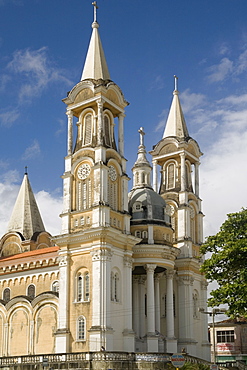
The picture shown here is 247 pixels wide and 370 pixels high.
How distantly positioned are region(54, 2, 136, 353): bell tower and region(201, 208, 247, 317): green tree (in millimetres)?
11402

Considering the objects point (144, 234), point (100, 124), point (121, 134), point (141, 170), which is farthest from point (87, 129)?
point (144, 234)

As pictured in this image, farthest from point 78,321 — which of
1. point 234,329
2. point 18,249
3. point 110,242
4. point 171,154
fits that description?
point 234,329

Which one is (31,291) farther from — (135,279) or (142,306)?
(142,306)

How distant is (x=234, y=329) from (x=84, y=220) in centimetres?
3369

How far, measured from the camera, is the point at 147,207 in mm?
52719

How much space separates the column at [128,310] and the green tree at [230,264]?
1219 centimetres

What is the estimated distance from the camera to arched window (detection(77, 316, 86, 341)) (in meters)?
44.5

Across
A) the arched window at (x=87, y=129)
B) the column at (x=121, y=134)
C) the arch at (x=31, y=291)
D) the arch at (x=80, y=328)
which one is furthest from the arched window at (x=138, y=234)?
the arch at (x=31, y=291)

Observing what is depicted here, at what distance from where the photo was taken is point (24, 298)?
49.8 meters

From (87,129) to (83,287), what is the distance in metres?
13.9

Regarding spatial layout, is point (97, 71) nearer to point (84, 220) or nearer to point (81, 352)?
point (84, 220)

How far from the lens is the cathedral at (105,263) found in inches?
1778

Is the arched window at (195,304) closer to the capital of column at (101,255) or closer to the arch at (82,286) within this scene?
the arch at (82,286)

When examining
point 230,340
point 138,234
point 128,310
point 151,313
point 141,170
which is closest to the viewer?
point 128,310
